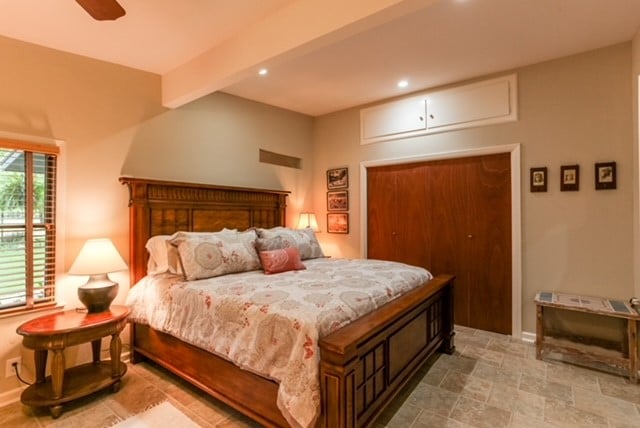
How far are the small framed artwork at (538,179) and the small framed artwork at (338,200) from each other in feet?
7.22

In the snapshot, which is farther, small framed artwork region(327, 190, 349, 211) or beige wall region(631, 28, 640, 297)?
small framed artwork region(327, 190, 349, 211)

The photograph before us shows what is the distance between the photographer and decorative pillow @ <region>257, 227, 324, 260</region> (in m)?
3.34

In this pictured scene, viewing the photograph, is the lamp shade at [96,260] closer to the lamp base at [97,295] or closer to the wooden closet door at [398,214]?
the lamp base at [97,295]

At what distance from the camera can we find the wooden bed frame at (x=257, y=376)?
5.32ft

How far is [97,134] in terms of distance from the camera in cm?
287

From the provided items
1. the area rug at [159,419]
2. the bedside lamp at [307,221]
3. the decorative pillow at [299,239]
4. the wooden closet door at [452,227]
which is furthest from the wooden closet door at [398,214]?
the area rug at [159,419]

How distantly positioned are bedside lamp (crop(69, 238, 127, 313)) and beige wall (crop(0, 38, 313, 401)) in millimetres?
296

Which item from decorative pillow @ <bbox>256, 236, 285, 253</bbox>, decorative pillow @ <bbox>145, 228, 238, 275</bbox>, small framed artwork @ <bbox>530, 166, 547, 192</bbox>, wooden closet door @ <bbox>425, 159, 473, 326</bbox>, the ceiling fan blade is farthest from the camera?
wooden closet door @ <bbox>425, 159, 473, 326</bbox>

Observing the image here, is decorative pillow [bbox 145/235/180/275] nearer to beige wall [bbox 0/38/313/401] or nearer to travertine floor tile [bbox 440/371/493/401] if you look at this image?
beige wall [bbox 0/38/313/401]

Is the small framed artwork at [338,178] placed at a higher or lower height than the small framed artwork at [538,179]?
higher

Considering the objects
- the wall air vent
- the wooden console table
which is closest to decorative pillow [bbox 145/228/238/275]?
the wall air vent

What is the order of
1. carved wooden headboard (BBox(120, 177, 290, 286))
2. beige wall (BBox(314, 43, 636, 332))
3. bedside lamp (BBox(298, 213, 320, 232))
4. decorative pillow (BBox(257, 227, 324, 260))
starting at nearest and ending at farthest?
beige wall (BBox(314, 43, 636, 332)) → carved wooden headboard (BBox(120, 177, 290, 286)) → decorative pillow (BBox(257, 227, 324, 260)) → bedside lamp (BBox(298, 213, 320, 232))

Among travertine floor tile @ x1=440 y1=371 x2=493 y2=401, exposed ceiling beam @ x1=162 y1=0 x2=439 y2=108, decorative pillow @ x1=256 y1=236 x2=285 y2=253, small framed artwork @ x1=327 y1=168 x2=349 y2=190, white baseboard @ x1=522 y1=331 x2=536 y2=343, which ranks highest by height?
exposed ceiling beam @ x1=162 y1=0 x2=439 y2=108

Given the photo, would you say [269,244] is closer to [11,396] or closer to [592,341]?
[11,396]
